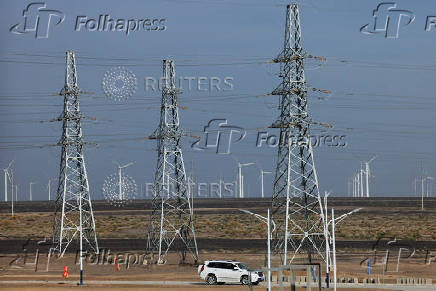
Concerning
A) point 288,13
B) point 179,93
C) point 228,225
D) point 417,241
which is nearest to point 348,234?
point 417,241

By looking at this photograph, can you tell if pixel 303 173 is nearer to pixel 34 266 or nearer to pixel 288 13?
pixel 288 13

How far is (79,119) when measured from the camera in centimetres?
8562

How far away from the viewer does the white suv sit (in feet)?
214

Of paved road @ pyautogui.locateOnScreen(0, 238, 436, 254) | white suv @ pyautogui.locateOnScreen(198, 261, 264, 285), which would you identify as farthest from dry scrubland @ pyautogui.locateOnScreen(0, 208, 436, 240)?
white suv @ pyautogui.locateOnScreen(198, 261, 264, 285)

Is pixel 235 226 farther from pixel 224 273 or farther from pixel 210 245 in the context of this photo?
pixel 224 273

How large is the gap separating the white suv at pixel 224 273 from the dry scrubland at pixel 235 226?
5443 cm

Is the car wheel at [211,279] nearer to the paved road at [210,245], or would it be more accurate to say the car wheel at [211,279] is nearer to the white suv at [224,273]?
the white suv at [224,273]

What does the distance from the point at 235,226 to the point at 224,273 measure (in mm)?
79378

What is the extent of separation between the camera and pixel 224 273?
65750mm

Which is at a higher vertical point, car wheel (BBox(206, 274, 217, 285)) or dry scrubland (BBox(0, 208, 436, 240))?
dry scrubland (BBox(0, 208, 436, 240))

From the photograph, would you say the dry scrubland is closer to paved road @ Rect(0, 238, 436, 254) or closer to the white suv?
paved road @ Rect(0, 238, 436, 254)

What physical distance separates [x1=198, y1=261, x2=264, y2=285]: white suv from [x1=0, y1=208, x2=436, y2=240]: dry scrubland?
54.4 m

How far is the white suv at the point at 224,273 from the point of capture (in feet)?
214

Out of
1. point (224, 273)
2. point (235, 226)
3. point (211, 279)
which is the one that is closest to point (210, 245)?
point (235, 226)
